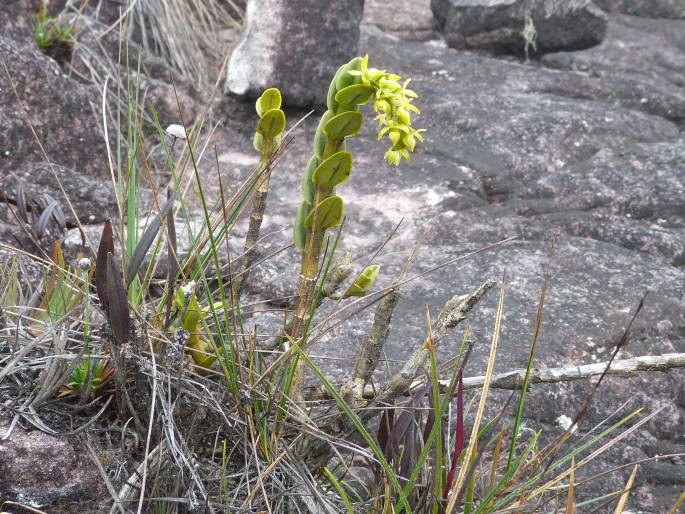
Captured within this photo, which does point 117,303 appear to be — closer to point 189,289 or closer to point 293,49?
point 189,289

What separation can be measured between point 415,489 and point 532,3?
2.91 metres

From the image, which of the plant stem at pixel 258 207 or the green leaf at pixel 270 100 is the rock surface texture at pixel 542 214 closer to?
the plant stem at pixel 258 207

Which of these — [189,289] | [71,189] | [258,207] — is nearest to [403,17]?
[71,189]

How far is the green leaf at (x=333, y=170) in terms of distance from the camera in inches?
42.8

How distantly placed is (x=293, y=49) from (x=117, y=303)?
7.09 ft

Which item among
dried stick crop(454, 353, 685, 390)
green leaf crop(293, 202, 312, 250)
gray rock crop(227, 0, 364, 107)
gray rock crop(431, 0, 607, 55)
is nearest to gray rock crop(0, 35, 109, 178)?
gray rock crop(227, 0, 364, 107)

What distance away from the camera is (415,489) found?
4.02ft

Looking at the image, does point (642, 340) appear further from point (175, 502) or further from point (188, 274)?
point (175, 502)

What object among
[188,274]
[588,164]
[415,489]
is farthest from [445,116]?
[415,489]

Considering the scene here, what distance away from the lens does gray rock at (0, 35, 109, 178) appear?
2.32 meters

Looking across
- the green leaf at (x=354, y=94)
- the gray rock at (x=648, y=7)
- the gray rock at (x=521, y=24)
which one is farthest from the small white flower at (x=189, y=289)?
the gray rock at (x=648, y=7)

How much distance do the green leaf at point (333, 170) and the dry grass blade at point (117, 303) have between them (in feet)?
0.95

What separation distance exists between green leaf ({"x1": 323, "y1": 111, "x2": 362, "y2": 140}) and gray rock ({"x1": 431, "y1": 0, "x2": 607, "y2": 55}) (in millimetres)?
2793

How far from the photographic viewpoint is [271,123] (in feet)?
4.12
